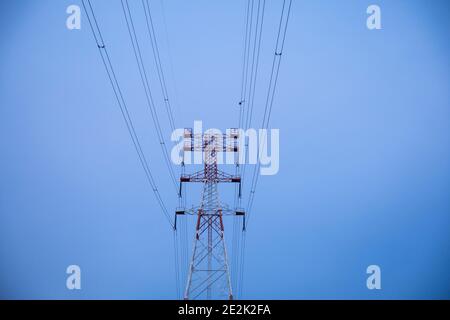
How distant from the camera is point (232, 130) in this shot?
15328 mm

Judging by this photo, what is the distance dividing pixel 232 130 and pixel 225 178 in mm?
2369

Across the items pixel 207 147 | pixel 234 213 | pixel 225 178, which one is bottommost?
pixel 234 213
